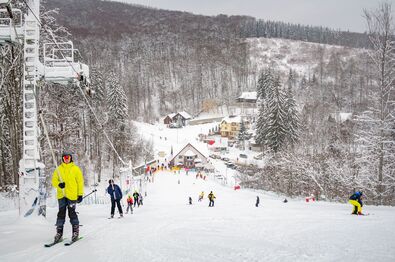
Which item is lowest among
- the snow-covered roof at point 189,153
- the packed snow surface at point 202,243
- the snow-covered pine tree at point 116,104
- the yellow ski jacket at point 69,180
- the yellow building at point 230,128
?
the snow-covered roof at point 189,153

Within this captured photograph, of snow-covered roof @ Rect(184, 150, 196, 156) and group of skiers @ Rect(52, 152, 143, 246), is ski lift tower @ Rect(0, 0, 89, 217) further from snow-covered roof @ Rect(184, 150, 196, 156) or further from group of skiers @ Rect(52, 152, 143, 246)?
snow-covered roof @ Rect(184, 150, 196, 156)

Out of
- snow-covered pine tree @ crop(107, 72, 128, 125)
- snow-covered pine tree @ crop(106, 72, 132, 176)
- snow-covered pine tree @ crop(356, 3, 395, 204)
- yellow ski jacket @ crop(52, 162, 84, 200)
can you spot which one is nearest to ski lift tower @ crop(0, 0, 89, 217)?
yellow ski jacket @ crop(52, 162, 84, 200)

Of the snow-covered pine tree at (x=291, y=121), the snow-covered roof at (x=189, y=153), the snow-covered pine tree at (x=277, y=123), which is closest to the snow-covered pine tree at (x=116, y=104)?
the snow-covered roof at (x=189, y=153)

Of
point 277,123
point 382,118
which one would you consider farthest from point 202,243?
point 277,123

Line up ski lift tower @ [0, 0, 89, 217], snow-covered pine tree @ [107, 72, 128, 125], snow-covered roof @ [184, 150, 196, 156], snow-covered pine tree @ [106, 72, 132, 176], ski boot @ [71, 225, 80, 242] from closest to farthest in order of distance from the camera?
ski boot @ [71, 225, 80, 242]
ski lift tower @ [0, 0, 89, 217]
snow-covered pine tree @ [106, 72, 132, 176]
snow-covered pine tree @ [107, 72, 128, 125]
snow-covered roof @ [184, 150, 196, 156]

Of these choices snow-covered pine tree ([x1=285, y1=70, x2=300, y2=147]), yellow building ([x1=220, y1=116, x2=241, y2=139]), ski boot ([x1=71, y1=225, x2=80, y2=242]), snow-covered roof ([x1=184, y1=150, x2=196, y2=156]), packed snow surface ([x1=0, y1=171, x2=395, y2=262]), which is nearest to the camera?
packed snow surface ([x1=0, y1=171, x2=395, y2=262])

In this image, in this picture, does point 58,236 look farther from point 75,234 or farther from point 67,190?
point 67,190

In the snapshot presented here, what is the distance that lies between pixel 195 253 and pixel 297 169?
89.9 feet

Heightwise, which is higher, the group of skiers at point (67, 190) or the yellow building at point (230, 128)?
the group of skiers at point (67, 190)

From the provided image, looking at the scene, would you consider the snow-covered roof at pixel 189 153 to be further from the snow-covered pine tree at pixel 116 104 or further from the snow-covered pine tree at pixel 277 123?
the snow-covered pine tree at pixel 116 104

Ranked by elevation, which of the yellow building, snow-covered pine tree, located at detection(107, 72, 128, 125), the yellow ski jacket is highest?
snow-covered pine tree, located at detection(107, 72, 128, 125)

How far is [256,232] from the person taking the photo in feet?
21.3

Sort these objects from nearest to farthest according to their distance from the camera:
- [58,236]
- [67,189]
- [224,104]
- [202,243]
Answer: [202,243], [58,236], [67,189], [224,104]

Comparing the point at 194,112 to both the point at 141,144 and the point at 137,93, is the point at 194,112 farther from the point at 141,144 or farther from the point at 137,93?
the point at 141,144
